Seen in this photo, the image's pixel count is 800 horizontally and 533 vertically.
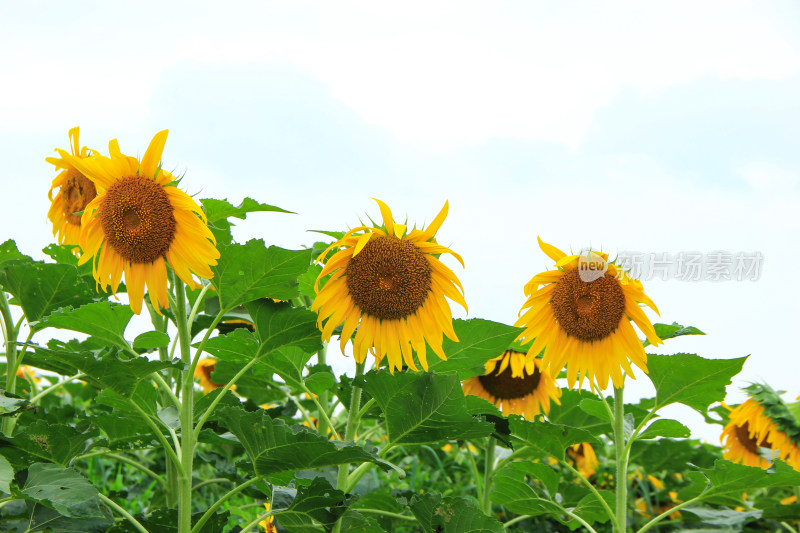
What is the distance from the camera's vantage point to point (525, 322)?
7.75ft

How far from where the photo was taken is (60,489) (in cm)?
183

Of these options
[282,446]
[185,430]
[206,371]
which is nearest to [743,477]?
[282,446]

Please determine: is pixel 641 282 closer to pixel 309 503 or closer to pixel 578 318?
pixel 578 318

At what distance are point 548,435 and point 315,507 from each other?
0.83 metres

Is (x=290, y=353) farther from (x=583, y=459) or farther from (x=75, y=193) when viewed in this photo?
(x=583, y=459)

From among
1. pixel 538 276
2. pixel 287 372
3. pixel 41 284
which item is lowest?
pixel 287 372

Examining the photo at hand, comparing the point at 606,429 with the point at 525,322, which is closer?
the point at 525,322

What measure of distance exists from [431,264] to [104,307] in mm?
857

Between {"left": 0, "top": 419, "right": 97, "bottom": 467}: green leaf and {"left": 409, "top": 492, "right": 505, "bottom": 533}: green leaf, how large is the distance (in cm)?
95

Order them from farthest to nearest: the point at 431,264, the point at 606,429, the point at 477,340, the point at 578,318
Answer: the point at 606,429, the point at 578,318, the point at 477,340, the point at 431,264

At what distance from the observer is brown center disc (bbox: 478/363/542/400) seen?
3.13 metres

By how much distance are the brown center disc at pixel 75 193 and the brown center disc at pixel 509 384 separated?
5.75 feet

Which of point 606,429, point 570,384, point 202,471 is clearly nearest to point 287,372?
point 570,384

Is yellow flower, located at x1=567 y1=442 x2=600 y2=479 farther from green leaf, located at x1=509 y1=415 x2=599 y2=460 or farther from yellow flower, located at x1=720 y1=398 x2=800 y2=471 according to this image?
green leaf, located at x1=509 y1=415 x2=599 y2=460
